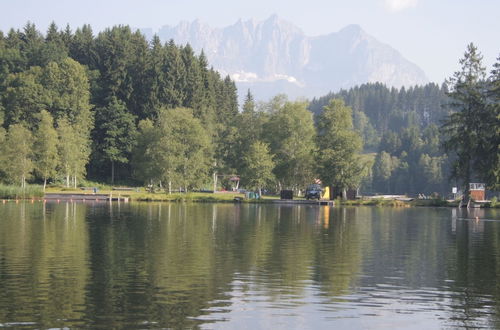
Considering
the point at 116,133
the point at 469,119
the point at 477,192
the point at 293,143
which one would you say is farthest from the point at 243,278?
the point at 116,133

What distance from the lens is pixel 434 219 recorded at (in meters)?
80.0

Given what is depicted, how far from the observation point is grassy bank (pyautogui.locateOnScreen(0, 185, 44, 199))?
108088 mm

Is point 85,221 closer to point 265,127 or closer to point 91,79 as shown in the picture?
point 265,127

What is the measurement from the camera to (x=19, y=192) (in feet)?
358

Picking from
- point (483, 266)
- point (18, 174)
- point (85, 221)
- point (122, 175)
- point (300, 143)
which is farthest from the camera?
point (122, 175)

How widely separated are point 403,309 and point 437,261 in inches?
596

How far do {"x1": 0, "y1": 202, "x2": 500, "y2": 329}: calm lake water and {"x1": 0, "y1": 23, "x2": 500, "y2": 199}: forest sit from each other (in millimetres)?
51176

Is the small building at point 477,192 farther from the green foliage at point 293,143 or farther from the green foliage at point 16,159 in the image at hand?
the green foliage at point 16,159

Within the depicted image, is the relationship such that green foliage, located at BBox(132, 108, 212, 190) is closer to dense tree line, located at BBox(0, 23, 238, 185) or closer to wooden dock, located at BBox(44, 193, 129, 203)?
wooden dock, located at BBox(44, 193, 129, 203)

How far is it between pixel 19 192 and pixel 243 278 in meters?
83.6

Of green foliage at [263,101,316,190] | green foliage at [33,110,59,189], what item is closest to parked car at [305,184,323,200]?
green foliage at [263,101,316,190]

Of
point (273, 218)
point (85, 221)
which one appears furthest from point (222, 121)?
point (85, 221)

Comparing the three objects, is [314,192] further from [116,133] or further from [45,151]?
[45,151]

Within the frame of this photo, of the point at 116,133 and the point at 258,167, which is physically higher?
the point at 116,133
